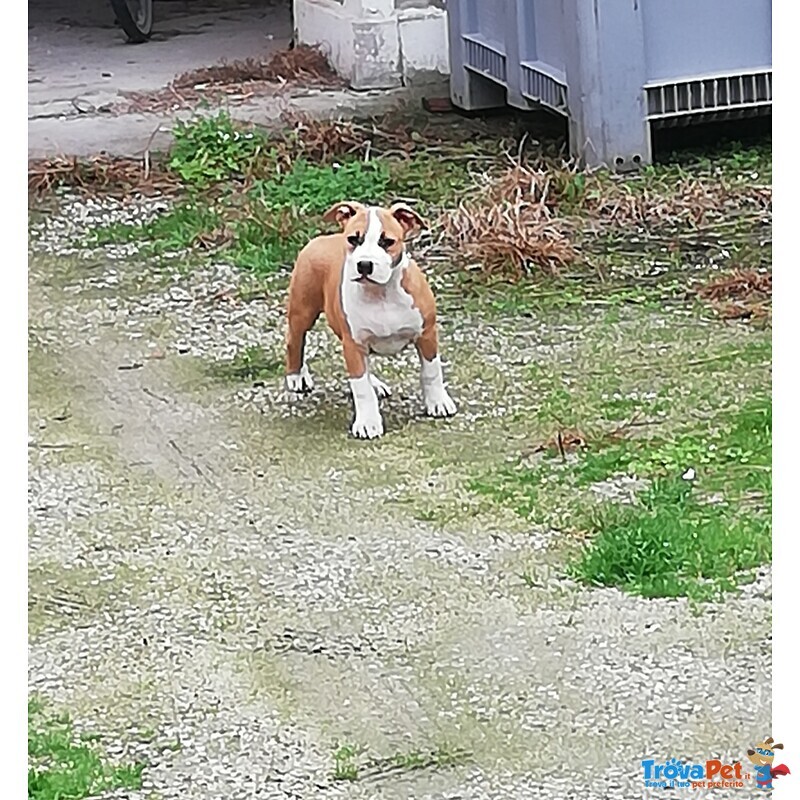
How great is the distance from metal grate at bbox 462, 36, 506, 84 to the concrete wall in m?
0.93

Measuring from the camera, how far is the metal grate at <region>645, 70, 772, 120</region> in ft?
21.3

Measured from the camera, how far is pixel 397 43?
840 cm

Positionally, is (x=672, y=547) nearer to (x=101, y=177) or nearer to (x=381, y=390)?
(x=381, y=390)

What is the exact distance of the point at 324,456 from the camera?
411 cm

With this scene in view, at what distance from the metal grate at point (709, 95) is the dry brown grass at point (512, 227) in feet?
1.73

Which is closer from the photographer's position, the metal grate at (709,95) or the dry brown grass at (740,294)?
the dry brown grass at (740,294)

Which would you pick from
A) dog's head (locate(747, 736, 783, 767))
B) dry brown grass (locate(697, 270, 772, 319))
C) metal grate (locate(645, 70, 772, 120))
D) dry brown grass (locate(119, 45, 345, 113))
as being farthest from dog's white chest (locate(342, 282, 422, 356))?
dry brown grass (locate(119, 45, 345, 113))

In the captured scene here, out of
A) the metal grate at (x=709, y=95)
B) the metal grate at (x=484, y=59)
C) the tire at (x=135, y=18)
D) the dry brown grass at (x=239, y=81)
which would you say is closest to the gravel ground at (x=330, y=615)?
the metal grate at (x=709, y=95)

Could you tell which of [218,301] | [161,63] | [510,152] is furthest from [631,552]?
[161,63]

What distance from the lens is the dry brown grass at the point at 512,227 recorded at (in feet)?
18.0

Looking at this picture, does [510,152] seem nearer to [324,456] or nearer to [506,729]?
[324,456]

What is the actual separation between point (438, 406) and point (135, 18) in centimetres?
707

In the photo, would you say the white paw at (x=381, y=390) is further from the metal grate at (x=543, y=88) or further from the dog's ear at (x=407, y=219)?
the metal grate at (x=543, y=88)

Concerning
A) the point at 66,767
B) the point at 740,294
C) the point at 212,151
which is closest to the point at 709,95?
the point at 740,294
